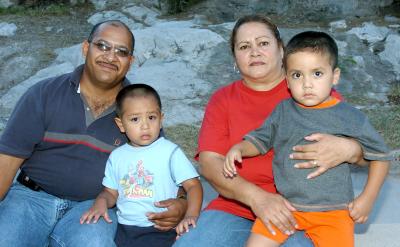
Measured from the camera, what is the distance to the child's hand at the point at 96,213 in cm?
287

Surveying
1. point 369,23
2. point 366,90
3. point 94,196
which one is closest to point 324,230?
point 94,196

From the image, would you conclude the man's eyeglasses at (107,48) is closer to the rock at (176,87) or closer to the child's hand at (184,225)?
the child's hand at (184,225)

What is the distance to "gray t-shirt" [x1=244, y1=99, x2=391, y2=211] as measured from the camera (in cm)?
259

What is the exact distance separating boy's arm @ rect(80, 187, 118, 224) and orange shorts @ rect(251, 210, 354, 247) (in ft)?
2.61

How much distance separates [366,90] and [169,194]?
4.75m

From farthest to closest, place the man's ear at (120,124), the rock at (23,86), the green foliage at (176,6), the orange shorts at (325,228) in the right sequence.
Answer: the green foliage at (176,6)
the rock at (23,86)
the man's ear at (120,124)
the orange shorts at (325,228)

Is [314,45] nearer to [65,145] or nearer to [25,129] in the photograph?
[65,145]

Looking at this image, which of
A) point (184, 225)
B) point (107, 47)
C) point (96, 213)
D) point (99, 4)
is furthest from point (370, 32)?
point (96, 213)

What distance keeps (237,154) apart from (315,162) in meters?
0.36

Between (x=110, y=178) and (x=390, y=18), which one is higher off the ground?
(x=110, y=178)

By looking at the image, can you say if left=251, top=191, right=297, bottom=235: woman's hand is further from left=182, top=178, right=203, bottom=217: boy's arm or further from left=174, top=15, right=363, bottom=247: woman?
left=182, top=178, right=203, bottom=217: boy's arm

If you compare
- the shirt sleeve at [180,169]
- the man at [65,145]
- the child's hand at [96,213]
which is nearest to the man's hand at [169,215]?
the man at [65,145]

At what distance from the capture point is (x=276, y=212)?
8.51ft

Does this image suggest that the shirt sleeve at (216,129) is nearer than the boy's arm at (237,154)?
No
